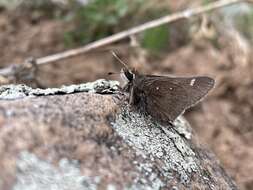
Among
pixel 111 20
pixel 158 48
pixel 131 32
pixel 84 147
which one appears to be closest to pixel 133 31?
pixel 131 32

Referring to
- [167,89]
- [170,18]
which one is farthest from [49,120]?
[170,18]

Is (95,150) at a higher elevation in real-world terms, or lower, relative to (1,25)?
lower

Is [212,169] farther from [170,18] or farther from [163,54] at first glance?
[163,54]

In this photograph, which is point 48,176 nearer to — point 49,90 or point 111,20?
point 49,90

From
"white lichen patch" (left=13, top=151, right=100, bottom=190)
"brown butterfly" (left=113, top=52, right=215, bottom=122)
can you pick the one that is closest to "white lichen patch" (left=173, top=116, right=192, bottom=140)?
"brown butterfly" (left=113, top=52, right=215, bottom=122)

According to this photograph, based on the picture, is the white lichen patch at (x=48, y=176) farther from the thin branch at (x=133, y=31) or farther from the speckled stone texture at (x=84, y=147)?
the thin branch at (x=133, y=31)

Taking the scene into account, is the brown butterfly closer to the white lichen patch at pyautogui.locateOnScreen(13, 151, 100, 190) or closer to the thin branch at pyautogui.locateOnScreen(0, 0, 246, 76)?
the white lichen patch at pyautogui.locateOnScreen(13, 151, 100, 190)

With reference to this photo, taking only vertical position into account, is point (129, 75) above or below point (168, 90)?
Answer: above
